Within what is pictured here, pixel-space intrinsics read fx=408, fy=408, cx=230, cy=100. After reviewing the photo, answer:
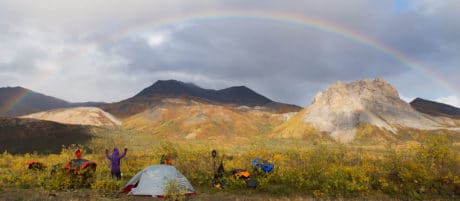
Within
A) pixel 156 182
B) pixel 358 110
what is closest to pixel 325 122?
pixel 358 110

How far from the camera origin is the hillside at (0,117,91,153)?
77.2 m

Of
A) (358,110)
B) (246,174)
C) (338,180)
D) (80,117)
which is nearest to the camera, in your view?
(338,180)

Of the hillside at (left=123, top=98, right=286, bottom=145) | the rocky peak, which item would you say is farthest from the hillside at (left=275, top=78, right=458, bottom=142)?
the hillside at (left=123, top=98, right=286, bottom=145)

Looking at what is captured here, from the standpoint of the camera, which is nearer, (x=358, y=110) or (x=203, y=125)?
(x=358, y=110)

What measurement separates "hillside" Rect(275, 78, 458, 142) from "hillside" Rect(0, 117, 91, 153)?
58.2 m

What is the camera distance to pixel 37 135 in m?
85.5

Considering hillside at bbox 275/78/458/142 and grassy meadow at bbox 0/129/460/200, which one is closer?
grassy meadow at bbox 0/129/460/200

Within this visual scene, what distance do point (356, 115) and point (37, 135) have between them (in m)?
85.7

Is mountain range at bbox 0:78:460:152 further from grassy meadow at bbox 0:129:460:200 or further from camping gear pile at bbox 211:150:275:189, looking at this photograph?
camping gear pile at bbox 211:150:275:189

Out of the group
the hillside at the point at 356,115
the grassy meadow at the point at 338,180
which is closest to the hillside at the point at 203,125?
the hillside at the point at 356,115

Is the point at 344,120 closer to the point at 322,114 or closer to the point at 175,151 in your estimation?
the point at 322,114

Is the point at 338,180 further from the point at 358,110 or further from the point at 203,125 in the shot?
the point at 203,125

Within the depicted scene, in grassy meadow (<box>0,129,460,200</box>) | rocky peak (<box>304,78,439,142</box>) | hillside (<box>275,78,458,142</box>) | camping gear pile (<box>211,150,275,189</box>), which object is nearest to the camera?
grassy meadow (<box>0,129,460,200</box>)

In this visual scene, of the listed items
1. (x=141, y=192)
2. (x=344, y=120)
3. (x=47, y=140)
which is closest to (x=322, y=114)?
(x=344, y=120)
